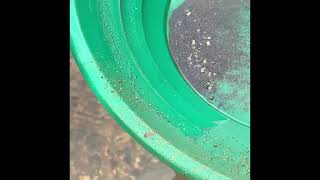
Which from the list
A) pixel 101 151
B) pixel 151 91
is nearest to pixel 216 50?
pixel 151 91

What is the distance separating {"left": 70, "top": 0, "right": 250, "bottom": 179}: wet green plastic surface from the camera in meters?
1.26

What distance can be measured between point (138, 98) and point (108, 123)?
296 mm

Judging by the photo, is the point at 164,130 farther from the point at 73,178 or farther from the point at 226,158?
the point at 73,178

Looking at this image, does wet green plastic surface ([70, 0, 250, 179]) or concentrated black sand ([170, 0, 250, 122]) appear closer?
wet green plastic surface ([70, 0, 250, 179])

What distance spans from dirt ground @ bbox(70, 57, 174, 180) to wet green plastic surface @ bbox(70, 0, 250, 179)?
0.78 ft

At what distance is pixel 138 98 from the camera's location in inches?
53.9

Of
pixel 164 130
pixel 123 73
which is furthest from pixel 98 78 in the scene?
pixel 164 130

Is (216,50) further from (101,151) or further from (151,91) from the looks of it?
(101,151)

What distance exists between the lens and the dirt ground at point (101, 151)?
1.58m

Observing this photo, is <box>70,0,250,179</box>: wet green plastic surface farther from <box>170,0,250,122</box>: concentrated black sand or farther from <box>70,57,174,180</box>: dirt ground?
<box>70,57,174,180</box>: dirt ground

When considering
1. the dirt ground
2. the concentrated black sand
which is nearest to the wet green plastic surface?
the concentrated black sand

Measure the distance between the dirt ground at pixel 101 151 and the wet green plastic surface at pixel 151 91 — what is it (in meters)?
0.24

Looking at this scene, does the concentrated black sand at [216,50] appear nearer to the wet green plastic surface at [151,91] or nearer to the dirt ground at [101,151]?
the wet green plastic surface at [151,91]

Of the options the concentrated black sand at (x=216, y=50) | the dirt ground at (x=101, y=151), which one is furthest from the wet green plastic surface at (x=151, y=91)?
the dirt ground at (x=101, y=151)
